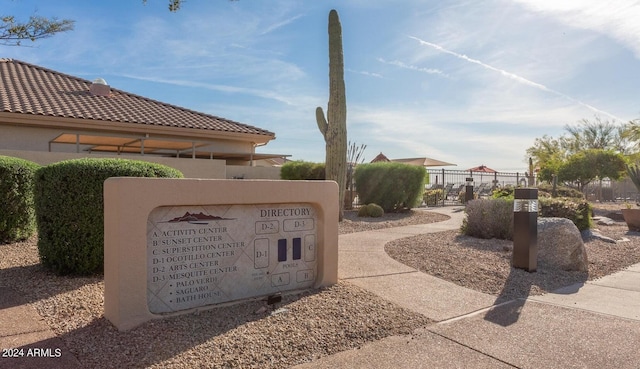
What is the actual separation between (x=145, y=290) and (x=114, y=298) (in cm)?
25

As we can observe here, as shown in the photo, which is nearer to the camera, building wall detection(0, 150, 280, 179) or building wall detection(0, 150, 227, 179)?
building wall detection(0, 150, 280, 179)

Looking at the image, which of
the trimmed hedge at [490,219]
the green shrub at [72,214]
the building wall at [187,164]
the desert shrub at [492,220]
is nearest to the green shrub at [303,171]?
the building wall at [187,164]

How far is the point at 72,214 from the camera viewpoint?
4.97 metres

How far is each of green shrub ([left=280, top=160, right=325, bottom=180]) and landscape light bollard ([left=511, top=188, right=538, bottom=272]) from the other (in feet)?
34.0

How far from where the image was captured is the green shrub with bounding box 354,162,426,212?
1577 centimetres

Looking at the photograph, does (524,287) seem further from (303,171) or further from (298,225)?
(303,171)

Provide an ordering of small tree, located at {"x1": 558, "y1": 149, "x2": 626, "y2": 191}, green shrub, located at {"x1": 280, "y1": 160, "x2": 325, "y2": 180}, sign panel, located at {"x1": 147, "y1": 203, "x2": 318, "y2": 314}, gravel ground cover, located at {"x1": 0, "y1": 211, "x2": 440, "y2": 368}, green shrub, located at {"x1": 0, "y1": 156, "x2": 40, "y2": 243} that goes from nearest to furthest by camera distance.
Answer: gravel ground cover, located at {"x1": 0, "y1": 211, "x2": 440, "y2": 368}, sign panel, located at {"x1": 147, "y1": 203, "x2": 318, "y2": 314}, green shrub, located at {"x1": 0, "y1": 156, "x2": 40, "y2": 243}, green shrub, located at {"x1": 280, "y1": 160, "x2": 325, "y2": 180}, small tree, located at {"x1": 558, "y1": 149, "x2": 626, "y2": 191}

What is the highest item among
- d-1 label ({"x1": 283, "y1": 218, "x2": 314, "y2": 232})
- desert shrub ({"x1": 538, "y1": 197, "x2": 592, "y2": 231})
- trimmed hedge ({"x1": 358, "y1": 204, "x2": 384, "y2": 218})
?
d-1 label ({"x1": 283, "y1": 218, "x2": 314, "y2": 232})

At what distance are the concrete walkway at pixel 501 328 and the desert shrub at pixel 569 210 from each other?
420cm

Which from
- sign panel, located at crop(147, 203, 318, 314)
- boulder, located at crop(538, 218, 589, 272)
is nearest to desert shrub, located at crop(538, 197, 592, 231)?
boulder, located at crop(538, 218, 589, 272)

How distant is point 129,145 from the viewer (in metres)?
15.9

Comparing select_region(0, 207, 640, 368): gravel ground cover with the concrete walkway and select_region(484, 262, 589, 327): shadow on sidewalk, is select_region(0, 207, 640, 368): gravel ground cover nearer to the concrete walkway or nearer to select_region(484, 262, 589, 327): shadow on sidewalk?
select_region(484, 262, 589, 327): shadow on sidewalk

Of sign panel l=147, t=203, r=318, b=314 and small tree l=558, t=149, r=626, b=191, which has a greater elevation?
small tree l=558, t=149, r=626, b=191

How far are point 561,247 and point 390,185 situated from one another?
893 centimetres
